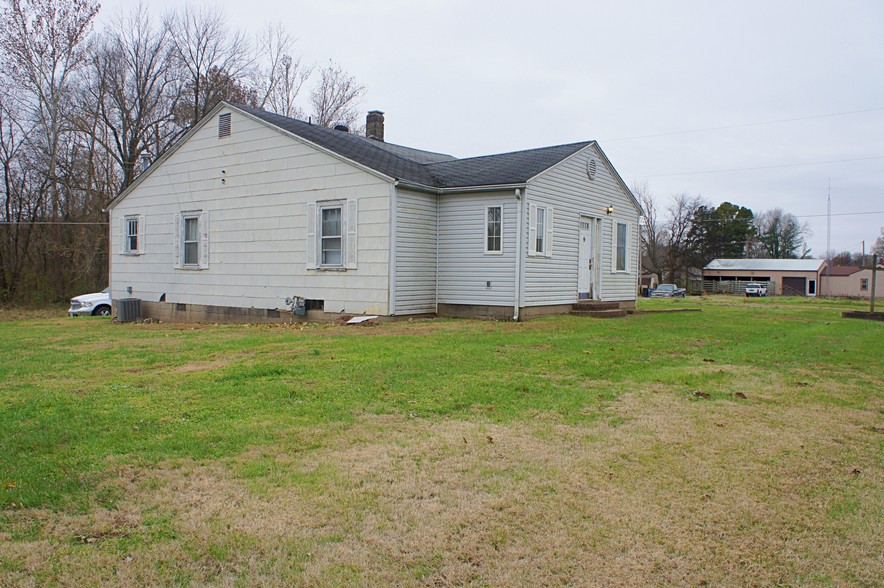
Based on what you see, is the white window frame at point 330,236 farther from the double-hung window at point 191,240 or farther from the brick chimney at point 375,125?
the brick chimney at point 375,125

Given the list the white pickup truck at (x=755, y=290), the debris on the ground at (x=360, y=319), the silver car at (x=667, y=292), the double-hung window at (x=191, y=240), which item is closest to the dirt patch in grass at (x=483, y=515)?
the debris on the ground at (x=360, y=319)

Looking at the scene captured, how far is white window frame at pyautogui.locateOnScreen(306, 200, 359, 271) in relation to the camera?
1430cm

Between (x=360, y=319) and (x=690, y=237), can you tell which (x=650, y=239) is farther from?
(x=360, y=319)

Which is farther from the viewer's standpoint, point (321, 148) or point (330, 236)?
point (330, 236)

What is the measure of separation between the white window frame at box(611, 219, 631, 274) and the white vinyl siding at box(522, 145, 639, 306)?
61mm

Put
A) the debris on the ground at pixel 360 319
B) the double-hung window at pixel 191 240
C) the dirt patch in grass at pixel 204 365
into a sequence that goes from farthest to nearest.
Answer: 1. the double-hung window at pixel 191 240
2. the debris on the ground at pixel 360 319
3. the dirt patch in grass at pixel 204 365

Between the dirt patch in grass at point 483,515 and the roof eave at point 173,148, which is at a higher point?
the roof eave at point 173,148

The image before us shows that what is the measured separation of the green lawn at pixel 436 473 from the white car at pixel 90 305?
15.4 meters

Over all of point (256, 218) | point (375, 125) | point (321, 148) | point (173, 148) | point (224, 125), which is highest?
point (375, 125)

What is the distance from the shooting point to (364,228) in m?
14.1

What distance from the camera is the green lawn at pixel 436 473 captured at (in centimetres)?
289

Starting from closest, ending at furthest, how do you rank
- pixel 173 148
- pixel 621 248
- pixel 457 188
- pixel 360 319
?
pixel 360 319 → pixel 457 188 → pixel 173 148 → pixel 621 248

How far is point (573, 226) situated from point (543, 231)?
157 cm

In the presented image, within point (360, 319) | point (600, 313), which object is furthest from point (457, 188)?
point (600, 313)
